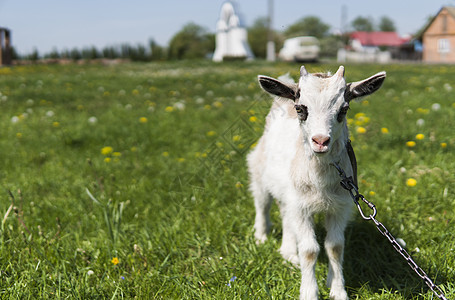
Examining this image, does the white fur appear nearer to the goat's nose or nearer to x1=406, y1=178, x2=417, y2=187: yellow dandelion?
the goat's nose

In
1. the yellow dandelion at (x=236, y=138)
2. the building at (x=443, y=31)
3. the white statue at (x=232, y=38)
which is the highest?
the white statue at (x=232, y=38)

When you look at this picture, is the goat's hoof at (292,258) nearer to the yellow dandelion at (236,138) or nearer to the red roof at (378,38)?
the yellow dandelion at (236,138)

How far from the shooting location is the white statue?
38250 millimetres

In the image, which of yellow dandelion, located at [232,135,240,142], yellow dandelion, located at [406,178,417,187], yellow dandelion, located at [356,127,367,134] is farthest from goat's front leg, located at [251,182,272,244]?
yellow dandelion, located at [356,127,367,134]

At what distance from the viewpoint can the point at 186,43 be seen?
56875 millimetres

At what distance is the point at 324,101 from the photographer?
7.15ft

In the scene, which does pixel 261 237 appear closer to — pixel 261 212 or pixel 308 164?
pixel 261 212

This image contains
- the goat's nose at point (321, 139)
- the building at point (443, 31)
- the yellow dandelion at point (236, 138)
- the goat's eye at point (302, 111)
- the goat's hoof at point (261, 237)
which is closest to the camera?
the goat's nose at point (321, 139)

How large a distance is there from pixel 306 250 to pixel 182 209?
1.69m

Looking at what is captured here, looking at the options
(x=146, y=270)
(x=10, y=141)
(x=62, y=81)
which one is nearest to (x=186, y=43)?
(x=62, y=81)

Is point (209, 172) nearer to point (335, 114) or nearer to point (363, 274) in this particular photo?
point (363, 274)

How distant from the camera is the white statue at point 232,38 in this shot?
3825 centimetres

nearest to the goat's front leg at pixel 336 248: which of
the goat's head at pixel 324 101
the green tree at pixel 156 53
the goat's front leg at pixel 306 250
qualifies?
the goat's front leg at pixel 306 250

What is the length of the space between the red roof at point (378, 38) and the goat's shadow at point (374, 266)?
54925 millimetres
